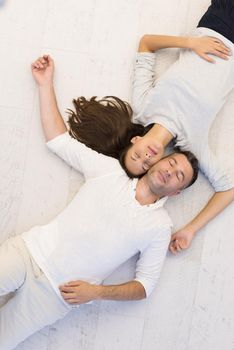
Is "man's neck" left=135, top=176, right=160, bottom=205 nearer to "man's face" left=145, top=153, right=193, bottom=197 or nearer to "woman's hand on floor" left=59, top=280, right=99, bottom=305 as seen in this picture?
"man's face" left=145, top=153, right=193, bottom=197

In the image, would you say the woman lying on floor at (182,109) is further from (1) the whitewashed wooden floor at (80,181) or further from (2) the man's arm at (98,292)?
(2) the man's arm at (98,292)

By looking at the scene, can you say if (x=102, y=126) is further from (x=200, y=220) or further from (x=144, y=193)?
(x=200, y=220)

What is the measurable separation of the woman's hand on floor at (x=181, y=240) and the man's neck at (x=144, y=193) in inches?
6.9

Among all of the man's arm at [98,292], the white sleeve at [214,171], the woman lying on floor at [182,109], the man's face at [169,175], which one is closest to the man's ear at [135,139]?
the woman lying on floor at [182,109]

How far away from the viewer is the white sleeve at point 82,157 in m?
1.47

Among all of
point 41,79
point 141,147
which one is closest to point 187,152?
point 141,147

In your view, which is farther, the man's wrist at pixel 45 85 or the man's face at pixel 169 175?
the man's wrist at pixel 45 85

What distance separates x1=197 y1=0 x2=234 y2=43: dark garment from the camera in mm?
1568

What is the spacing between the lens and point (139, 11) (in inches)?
65.6

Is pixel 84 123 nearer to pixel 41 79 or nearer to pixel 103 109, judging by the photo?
pixel 103 109

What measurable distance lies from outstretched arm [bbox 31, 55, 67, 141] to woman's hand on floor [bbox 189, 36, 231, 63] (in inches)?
19.2

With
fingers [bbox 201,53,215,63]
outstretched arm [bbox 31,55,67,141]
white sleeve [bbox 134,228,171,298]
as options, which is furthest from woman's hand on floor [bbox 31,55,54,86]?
white sleeve [bbox 134,228,171,298]

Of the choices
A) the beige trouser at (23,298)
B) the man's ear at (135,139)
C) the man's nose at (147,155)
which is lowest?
the beige trouser at (23,298)

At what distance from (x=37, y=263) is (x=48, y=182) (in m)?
0.29
